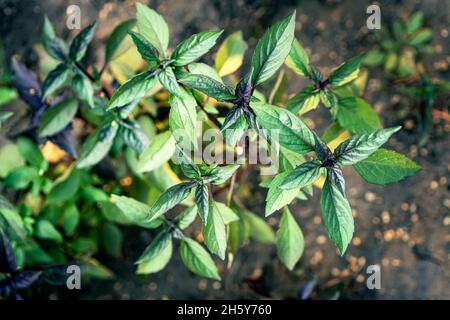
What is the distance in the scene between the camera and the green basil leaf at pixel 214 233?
1.13 m

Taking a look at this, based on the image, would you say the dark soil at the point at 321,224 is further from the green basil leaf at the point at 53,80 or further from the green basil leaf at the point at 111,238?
the green basil leaf at the point at 53,80

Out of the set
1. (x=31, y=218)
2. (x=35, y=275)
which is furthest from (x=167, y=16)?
(x=35, y=275)

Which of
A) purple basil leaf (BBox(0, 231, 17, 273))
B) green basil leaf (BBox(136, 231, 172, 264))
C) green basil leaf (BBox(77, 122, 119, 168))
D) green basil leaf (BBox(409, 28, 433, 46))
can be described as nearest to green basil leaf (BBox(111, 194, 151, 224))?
green basil leaf (BBox(136, 231, 172, 264))

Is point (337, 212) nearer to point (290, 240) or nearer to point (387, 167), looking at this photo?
point (387, 167)

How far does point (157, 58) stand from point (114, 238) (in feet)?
3.16

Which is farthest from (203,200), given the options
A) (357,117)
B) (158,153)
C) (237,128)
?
(357,117)

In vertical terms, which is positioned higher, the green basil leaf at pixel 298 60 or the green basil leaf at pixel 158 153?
the green basil leaf at pixel 298 60

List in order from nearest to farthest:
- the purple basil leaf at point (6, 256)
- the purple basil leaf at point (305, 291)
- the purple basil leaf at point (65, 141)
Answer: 1. the purple basil leaf at point (6, 256)
2. the purple basil leaf at point (65, 141)
3. the purple basil leaf at point (305, 291)

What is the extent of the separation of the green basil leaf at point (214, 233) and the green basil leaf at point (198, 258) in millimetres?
221

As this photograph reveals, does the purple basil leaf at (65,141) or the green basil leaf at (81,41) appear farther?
the purple basil leaf at (65,141)

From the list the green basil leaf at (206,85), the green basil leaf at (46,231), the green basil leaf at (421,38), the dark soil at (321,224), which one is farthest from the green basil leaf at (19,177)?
the green basil leaf at (421,38)

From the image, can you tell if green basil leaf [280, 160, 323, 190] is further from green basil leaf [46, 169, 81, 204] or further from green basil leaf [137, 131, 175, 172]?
green basil leaf [46, 169, 81, 204]
